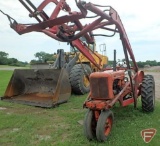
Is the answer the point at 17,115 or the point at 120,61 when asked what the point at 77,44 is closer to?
the point at 120,61

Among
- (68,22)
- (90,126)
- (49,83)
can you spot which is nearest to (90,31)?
(68,22)

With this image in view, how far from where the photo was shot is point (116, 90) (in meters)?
5.66

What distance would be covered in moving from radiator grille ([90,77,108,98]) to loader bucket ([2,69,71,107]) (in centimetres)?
235

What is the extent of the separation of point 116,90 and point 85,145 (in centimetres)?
159

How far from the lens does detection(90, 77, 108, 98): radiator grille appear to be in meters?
5.15

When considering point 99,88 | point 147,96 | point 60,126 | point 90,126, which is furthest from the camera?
point 147,96

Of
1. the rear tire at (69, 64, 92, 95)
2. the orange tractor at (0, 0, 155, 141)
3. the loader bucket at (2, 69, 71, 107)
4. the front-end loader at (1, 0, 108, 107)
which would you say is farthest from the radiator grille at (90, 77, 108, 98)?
the rear tire at (69, 64, 92, 95)

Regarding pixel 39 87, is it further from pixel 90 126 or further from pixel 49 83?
pixel 90 126

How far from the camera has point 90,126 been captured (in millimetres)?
4707

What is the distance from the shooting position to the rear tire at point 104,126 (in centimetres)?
453

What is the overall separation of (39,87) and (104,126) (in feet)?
14.5

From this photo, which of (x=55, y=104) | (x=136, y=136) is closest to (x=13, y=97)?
(x=55, y=104)

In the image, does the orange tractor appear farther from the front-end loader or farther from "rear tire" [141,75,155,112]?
the front-end loader

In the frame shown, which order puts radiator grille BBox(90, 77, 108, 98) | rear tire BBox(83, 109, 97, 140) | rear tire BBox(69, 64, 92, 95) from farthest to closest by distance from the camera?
rear tire BBox(69, 64, 92, 95), radiator grille BBox(90, 77, 108, 98), rear tire BBox(83, 109, 97, 140)
